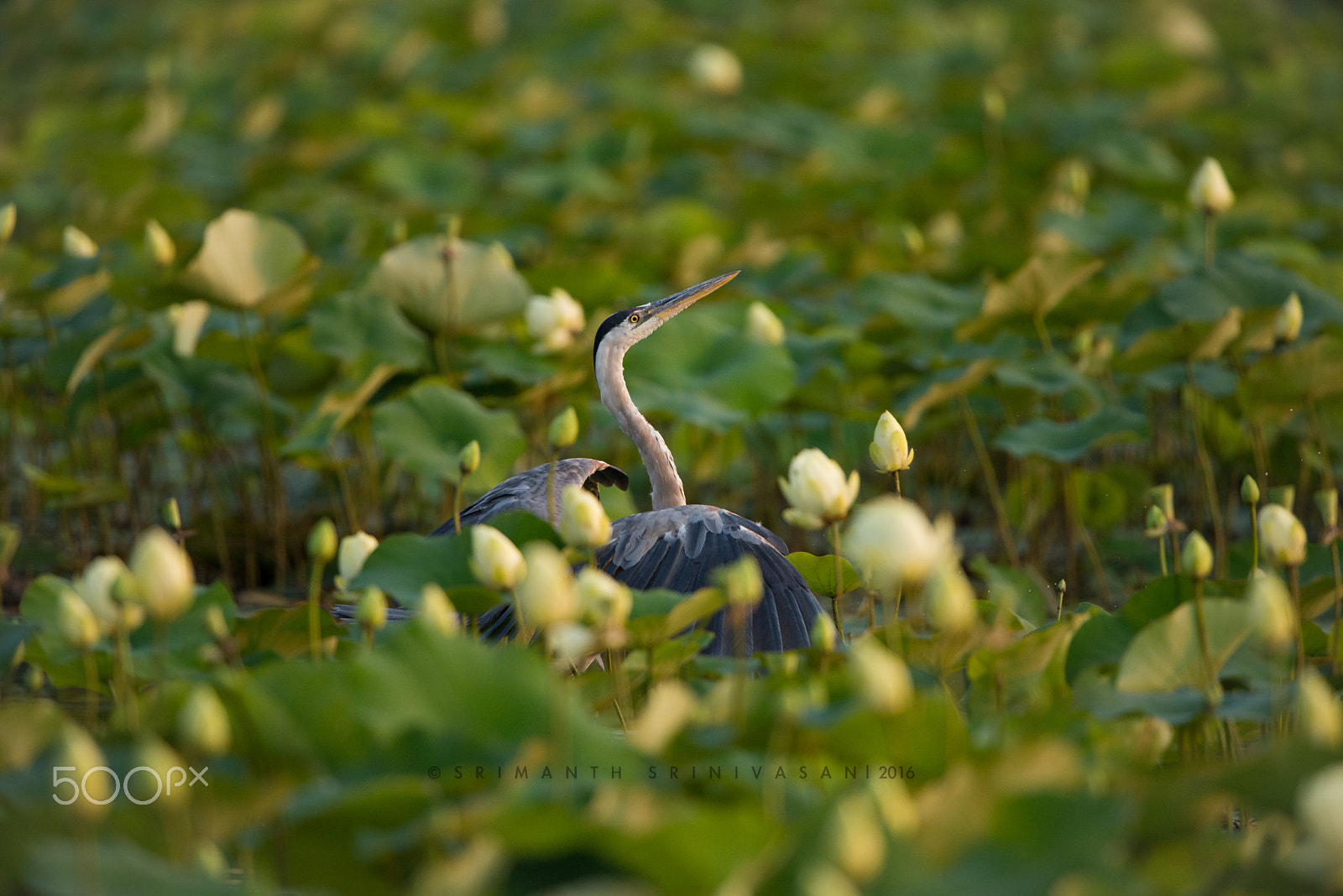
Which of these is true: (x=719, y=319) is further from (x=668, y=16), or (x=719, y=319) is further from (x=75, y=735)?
(x=668, y=16)

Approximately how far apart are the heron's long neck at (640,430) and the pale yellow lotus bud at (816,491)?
1.28 m

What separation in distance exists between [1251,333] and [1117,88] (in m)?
4.84

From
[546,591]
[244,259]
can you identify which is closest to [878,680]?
[546,591]

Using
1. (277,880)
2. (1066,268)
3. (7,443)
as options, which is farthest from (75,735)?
(7,443)

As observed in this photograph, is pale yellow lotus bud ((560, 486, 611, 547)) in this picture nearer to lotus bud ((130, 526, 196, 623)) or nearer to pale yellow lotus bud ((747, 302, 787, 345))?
lotus bud ((130, 526, 196, 623))

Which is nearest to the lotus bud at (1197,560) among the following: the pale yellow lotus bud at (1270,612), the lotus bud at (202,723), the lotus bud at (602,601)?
the pale yellow lotus bud at (1270,612)

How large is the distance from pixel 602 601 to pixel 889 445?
0.66 meters

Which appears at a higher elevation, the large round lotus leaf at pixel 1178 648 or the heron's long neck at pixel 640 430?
the large round lotus leaf at pixel 1178 648

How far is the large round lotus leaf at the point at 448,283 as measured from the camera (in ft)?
9.95

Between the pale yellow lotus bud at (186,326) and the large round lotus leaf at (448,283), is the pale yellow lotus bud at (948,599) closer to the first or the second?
the large round lotus leaf at (448,283)

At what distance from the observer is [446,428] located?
9.05 feet

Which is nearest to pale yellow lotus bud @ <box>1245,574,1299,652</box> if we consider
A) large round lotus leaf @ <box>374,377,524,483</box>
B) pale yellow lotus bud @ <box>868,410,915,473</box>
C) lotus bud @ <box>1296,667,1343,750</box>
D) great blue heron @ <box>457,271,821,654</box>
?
lotus bud @ <box>1296,667,1343,750</box>

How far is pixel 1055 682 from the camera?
6.28ft

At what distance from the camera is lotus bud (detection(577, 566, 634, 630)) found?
155 centimetres
